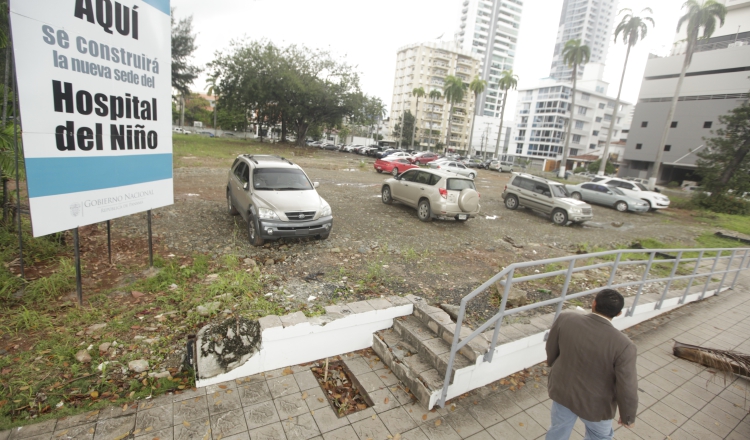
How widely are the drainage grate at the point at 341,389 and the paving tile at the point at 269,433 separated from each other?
0.52m

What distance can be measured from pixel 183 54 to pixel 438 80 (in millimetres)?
65298

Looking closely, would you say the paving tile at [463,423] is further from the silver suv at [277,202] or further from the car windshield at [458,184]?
the car windshield at [458,184]

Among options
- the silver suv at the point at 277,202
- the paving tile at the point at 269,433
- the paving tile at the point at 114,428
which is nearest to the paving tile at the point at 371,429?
the paving tile at the point at 269,433

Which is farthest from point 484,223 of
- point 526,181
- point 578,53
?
point 578,53

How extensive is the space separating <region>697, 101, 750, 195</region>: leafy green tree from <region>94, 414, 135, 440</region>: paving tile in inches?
1109

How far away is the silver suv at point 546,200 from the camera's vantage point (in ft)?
40.9

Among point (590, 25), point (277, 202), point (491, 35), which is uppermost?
point (590, 25)

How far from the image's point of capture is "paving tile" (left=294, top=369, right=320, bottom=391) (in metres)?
3.46

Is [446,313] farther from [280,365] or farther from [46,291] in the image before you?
[46,291]

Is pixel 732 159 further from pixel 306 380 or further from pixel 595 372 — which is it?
pixel 306 380

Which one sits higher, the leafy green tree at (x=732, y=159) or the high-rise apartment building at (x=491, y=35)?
the high-rise apartment building at (x=491, y=35)

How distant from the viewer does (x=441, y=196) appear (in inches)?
398

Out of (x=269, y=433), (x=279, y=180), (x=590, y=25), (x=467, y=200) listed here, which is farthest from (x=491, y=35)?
(x=269, y=433)

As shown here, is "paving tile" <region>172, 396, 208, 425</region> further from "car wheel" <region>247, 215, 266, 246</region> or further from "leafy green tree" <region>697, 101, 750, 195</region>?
"leafy green tree" <region>697, 101, 750, 195</region>
